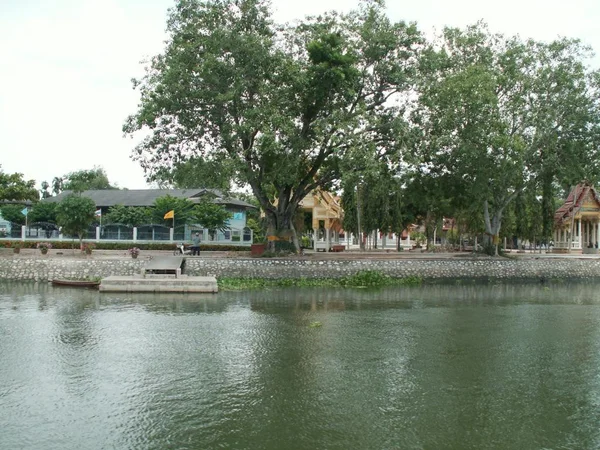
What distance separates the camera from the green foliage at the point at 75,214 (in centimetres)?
2809

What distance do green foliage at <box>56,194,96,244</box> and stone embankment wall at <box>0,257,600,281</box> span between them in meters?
3.59

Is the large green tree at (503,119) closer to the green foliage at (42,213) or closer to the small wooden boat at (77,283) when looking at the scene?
the small wooden boat at (77,283)

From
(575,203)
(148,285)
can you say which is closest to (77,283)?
(148,285)

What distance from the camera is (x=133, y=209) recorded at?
38156 mm

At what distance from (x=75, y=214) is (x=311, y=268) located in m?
12.7

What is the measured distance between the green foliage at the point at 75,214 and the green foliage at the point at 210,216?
298 inches

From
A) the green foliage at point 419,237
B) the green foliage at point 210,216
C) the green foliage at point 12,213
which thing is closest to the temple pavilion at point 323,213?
the green foliage at point 210,216

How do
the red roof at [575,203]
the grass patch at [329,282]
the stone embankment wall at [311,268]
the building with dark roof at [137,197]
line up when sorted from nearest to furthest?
the grass patch at [329,282]
the stone embankment wall at [311,268]
the red roof at [575,203]
the building with dark roof at [137,197]

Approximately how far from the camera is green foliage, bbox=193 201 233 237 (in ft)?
113

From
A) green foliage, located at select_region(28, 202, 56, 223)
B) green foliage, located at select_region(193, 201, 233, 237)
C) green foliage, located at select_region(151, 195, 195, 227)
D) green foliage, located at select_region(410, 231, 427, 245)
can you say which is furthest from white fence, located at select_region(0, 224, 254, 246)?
green foliage, located at select_region(410, 231, 427, 245)

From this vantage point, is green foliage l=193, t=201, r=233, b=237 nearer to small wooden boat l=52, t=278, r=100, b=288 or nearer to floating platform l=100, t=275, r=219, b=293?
small wooden boat l=52, t=278, r=100, b=288

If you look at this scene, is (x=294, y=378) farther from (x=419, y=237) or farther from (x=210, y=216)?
(x=419, y=237)

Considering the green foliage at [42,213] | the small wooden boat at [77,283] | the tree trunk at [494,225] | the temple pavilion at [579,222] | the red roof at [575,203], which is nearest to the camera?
the small wooden boat at [77,283]

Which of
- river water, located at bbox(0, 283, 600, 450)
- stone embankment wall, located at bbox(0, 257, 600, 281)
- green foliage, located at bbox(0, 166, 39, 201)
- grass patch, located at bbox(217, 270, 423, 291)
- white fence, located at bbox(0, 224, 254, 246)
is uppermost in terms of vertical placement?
green foliage, located at bbox(0, 166, 39, 201)
